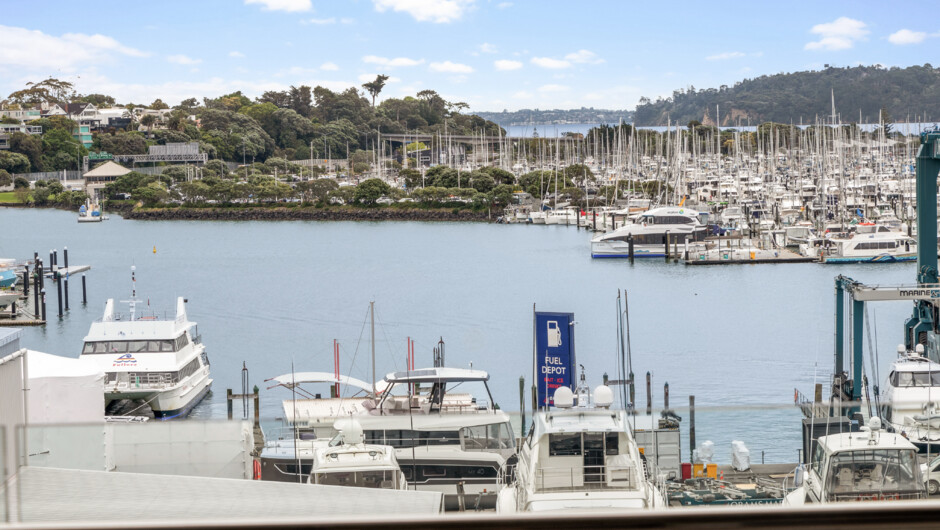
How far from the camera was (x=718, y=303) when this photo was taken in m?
29.0

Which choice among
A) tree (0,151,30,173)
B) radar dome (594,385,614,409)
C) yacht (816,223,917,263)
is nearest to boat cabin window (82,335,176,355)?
radar dome (594,385,614,409)

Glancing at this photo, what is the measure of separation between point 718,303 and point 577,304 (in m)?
3.70

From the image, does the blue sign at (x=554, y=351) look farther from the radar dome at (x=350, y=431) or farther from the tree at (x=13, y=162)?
the tree at (x=13, y=162)

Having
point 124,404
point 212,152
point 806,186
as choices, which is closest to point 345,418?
point 124,404

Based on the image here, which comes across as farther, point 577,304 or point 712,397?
point 577,304

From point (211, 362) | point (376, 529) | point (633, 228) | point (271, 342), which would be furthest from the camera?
point (633, 228)

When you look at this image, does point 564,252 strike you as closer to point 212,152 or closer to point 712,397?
point 712,397

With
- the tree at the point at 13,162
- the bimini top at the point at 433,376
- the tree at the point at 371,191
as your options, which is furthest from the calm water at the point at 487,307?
the tree at the point at 13,162

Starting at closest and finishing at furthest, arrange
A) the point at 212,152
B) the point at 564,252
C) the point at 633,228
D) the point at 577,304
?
the point at 577,304
the point at 633,228
the point at 564,252
the point at 212,152

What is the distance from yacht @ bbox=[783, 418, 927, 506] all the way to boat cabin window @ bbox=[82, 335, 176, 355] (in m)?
12.4

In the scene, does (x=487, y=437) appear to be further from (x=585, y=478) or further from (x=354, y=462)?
(x=354, y=462)

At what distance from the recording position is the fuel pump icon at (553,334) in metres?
11.8

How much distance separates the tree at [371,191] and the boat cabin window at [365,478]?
183 ft

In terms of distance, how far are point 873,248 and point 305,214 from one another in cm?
3362
